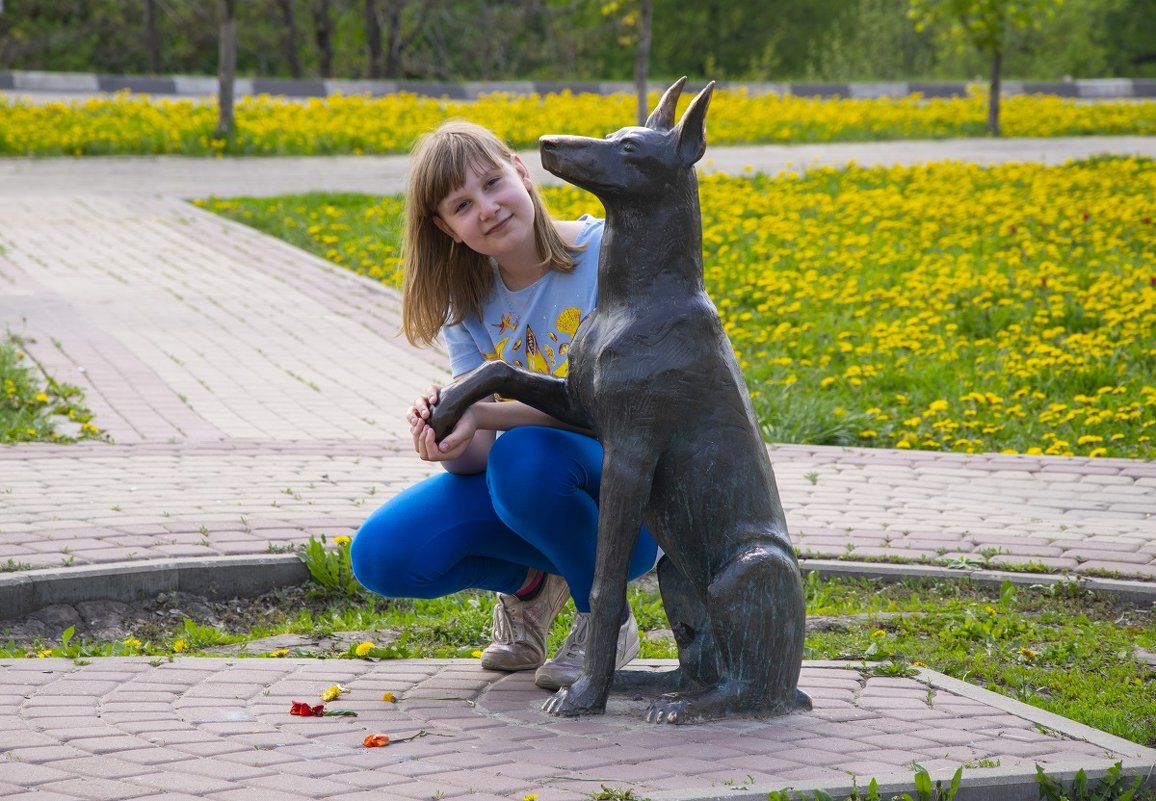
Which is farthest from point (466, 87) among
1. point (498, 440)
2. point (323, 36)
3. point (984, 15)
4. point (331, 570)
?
point (498, 440)

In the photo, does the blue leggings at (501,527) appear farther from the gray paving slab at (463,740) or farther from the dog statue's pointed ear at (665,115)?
the dog statue's pointed ear at (665,115)

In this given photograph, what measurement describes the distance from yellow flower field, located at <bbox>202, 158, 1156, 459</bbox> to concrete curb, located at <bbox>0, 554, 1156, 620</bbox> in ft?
3.92

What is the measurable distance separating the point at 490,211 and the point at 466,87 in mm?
21469

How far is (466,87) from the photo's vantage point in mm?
24703

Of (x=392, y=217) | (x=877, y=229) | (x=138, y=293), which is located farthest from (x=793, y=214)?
(x=138, y=293)

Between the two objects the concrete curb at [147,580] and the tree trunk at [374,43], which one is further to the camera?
the tree trunk at [374,43]

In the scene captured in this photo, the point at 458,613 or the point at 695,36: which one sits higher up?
the point at 695,36

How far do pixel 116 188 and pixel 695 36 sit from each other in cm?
1854

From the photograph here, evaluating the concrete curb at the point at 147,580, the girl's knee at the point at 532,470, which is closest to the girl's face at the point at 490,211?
the girl's knee at the point at 532,470

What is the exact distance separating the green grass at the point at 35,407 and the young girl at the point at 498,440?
3.21 m

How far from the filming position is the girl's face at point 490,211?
3.85 meters

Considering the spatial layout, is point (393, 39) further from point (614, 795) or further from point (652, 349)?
point (614, 795)

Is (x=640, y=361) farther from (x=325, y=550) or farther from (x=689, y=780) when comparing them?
(x=325, y=550)

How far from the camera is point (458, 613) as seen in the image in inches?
191
